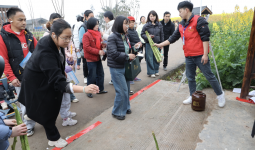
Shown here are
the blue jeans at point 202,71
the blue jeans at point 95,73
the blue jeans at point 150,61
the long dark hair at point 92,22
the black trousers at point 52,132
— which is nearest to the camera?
the black trousers at point 52,132

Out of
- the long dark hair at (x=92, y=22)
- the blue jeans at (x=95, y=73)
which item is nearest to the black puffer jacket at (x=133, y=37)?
the long dark hair at (x=92, y=22)

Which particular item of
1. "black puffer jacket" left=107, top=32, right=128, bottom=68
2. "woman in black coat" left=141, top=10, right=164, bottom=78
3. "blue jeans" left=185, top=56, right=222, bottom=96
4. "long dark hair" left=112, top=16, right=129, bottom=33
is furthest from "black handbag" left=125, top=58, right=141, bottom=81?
"woman in black coat" left=141, top=10, right=164, bottom=78

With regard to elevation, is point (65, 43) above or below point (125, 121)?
above

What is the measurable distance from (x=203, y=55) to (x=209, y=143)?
Answer: 147 centimetres

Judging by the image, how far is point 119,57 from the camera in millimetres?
2785

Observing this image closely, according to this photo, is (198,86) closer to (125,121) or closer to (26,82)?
(125,121)

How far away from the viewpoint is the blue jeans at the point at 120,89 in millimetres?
2922

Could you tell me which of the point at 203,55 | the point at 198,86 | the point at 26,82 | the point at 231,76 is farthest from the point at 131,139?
the point at 231,76

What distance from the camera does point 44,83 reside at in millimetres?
2041

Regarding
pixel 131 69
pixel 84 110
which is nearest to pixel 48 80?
pixel 131 69

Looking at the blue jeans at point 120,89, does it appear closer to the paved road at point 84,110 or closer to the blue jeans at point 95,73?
the paved road at point 84,110

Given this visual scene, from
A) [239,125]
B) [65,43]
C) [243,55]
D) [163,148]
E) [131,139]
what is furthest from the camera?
[243,55]

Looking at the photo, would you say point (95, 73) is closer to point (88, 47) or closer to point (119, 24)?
point (88, 47)

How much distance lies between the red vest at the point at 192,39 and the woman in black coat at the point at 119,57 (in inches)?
41.8
